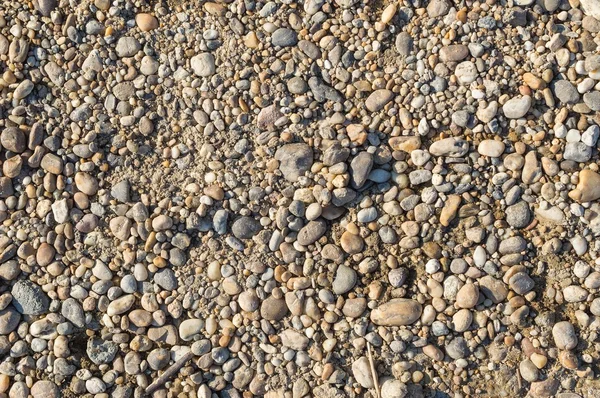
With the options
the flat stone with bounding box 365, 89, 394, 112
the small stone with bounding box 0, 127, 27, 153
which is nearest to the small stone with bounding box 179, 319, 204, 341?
the small stone with bounding box 0, 127, 27, 153

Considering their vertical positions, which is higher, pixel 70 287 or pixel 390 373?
pixel 70 287

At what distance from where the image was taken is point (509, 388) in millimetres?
2654

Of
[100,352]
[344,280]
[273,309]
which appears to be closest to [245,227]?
[273,309]

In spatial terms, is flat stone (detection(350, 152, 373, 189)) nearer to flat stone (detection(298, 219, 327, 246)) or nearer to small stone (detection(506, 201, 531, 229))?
flat stone (detection(298, 219, 327, 246))

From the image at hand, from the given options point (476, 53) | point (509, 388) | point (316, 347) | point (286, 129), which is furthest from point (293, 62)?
point (509, 388)

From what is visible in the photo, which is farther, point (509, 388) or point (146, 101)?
point (146, 101)

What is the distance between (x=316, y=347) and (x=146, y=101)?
1.31 m

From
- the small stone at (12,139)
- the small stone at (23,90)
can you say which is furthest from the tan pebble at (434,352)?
the small stone at (23,90)

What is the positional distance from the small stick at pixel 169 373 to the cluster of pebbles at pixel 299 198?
0.01 metres

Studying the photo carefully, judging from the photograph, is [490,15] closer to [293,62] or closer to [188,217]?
[293,62]

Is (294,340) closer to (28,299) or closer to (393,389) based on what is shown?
(393,389)

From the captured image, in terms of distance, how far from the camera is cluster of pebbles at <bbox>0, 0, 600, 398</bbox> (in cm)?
267

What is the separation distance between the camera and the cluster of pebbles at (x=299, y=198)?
2.67 m

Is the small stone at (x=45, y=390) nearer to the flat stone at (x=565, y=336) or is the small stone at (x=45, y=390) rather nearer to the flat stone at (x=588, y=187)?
the flat stone at (x=565, y=336)
